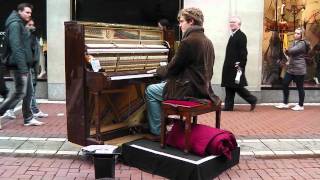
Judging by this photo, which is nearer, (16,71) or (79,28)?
(79,28)

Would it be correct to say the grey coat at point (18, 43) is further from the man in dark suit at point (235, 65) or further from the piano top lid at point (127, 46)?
the man in dark suit at point (235, 65)

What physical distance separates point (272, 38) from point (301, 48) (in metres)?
1.10

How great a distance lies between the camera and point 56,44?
9.92m

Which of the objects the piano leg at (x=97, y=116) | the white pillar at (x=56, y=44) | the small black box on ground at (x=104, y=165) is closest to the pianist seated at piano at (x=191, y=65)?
the piano leg at (x=97, y=116)

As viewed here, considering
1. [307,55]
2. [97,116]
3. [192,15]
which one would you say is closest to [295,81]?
[307,55]

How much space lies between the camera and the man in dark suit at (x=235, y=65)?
9.27 m

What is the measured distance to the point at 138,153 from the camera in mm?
5586

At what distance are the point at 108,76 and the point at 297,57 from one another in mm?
5443

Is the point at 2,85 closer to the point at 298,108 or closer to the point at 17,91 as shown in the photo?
the point at 17,91

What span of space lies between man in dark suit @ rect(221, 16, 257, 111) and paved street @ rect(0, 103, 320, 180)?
106cm

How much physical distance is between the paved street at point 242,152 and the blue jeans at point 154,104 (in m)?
0.78

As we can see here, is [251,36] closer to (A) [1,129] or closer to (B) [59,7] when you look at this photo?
(B) [59,7]

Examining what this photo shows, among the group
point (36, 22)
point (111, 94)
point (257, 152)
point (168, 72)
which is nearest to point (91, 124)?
point (111, 94)

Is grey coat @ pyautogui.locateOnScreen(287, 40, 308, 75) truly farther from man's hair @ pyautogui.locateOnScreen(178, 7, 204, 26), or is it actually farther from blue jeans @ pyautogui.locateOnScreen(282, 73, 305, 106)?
man's hair @ pyautogui.locateOnScreen(178, 7, 204, 26)
